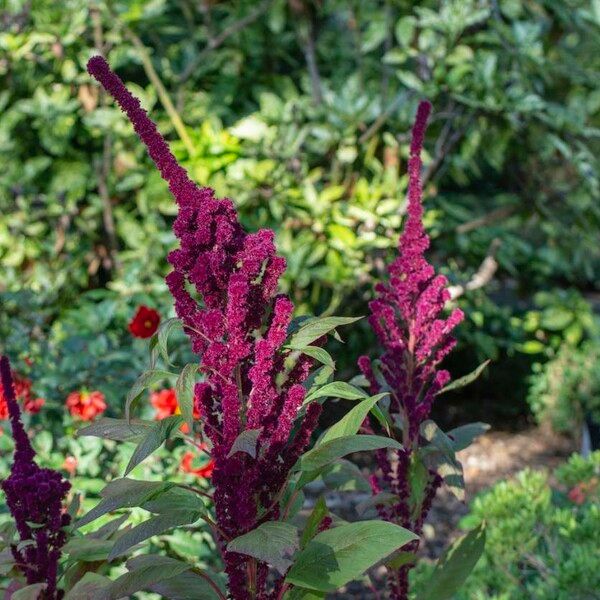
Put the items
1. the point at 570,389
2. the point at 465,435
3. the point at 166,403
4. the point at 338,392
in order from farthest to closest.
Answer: the point at 570,389
the point at 166,403
the point at 465,435
the point at 338,392

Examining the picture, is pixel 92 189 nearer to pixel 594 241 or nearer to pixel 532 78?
pixel 532 78

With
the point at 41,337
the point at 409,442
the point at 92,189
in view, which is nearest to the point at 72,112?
the point at 92,189

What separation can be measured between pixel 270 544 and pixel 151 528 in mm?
209

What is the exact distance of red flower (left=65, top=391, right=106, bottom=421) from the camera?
294 cm

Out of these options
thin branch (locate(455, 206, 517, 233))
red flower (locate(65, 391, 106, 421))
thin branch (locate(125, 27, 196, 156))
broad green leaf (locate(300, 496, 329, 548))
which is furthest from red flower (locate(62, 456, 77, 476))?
thin branch (locate(455, 206, 517, 233))

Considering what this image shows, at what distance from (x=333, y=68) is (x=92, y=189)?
1672 mm

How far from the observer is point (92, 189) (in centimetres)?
505

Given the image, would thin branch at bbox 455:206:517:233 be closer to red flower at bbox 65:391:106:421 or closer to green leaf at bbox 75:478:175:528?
red flower at bbox 65:391:106:421

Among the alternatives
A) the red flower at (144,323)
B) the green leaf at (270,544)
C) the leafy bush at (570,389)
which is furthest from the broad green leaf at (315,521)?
the leafy bush at (570,389)

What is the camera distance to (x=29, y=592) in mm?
1520

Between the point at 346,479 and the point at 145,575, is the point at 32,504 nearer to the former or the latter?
the point at 145,575

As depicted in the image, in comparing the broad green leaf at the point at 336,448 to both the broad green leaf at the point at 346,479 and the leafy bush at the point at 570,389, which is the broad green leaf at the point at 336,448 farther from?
the leafy bush at the point at 570,389

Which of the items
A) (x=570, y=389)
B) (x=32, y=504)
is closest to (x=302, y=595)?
(x=32, y=504)

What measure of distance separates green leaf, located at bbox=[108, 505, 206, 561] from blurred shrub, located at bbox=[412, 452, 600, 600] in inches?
46.1
